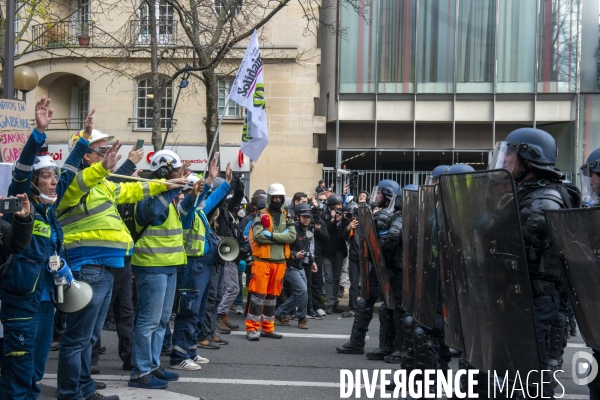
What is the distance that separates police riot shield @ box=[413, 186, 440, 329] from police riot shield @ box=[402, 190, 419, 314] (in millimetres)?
235

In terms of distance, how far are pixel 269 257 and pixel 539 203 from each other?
5.76m

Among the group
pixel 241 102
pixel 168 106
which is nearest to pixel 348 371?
pixel 241 102

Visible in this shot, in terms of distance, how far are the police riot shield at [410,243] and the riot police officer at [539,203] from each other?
97 cm

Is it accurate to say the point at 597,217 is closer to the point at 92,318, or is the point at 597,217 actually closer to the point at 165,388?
the point at 92,318

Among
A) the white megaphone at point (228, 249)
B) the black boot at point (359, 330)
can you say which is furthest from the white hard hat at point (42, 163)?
the black boot at point (359, 330)

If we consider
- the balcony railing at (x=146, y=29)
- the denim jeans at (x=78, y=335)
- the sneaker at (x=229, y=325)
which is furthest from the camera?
the balcony railing at (x=146, y=29)

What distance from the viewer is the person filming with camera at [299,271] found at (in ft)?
32.8

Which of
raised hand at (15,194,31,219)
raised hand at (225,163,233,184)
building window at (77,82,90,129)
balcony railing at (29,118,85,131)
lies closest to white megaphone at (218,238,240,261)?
raised hand at (225,163,233,184)

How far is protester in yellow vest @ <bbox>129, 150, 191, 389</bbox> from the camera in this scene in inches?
248

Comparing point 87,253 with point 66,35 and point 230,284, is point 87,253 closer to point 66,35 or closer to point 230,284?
point 230,284

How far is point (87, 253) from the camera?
5523mm

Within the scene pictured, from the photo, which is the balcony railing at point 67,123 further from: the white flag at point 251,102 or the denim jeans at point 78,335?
the denim jeans at point 78,335

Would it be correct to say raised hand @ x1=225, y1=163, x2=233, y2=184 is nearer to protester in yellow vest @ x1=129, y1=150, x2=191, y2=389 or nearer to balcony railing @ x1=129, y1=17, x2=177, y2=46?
protester in yellow vest @ x1=129, y1=150, x2=191, y2=389

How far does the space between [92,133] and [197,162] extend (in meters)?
17.8
